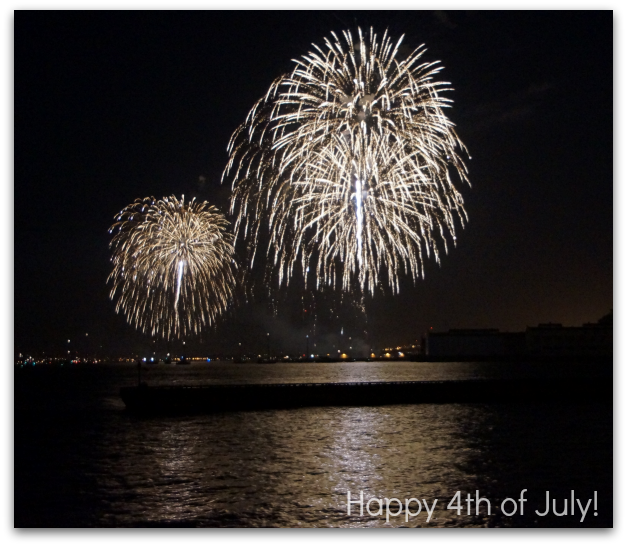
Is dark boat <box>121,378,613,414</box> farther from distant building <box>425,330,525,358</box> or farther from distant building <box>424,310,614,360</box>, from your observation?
distant building <box>425,330,525,358</box>

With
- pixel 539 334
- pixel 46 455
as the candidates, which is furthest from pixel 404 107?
pixel 539 334

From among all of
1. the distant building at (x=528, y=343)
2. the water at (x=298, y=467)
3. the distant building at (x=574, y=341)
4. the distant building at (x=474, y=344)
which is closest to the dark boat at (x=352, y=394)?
the water at (x=298, y=467)

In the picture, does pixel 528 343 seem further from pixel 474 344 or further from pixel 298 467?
pixel 298 467

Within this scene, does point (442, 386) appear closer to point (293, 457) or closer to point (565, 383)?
point (565, 383)

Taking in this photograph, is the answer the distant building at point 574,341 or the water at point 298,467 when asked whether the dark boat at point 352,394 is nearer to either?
the water at point 298,467

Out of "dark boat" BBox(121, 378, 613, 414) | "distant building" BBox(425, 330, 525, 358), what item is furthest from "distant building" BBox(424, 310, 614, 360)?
"dark boat" BBox(121, 378, 613, 414)

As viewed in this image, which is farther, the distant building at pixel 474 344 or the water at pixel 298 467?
the distant building at pixel 474 344

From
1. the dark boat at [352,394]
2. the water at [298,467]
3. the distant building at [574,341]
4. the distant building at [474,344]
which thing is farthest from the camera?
the distant building at [474,344]

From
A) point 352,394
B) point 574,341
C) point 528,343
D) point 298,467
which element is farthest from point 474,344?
point 298,467
